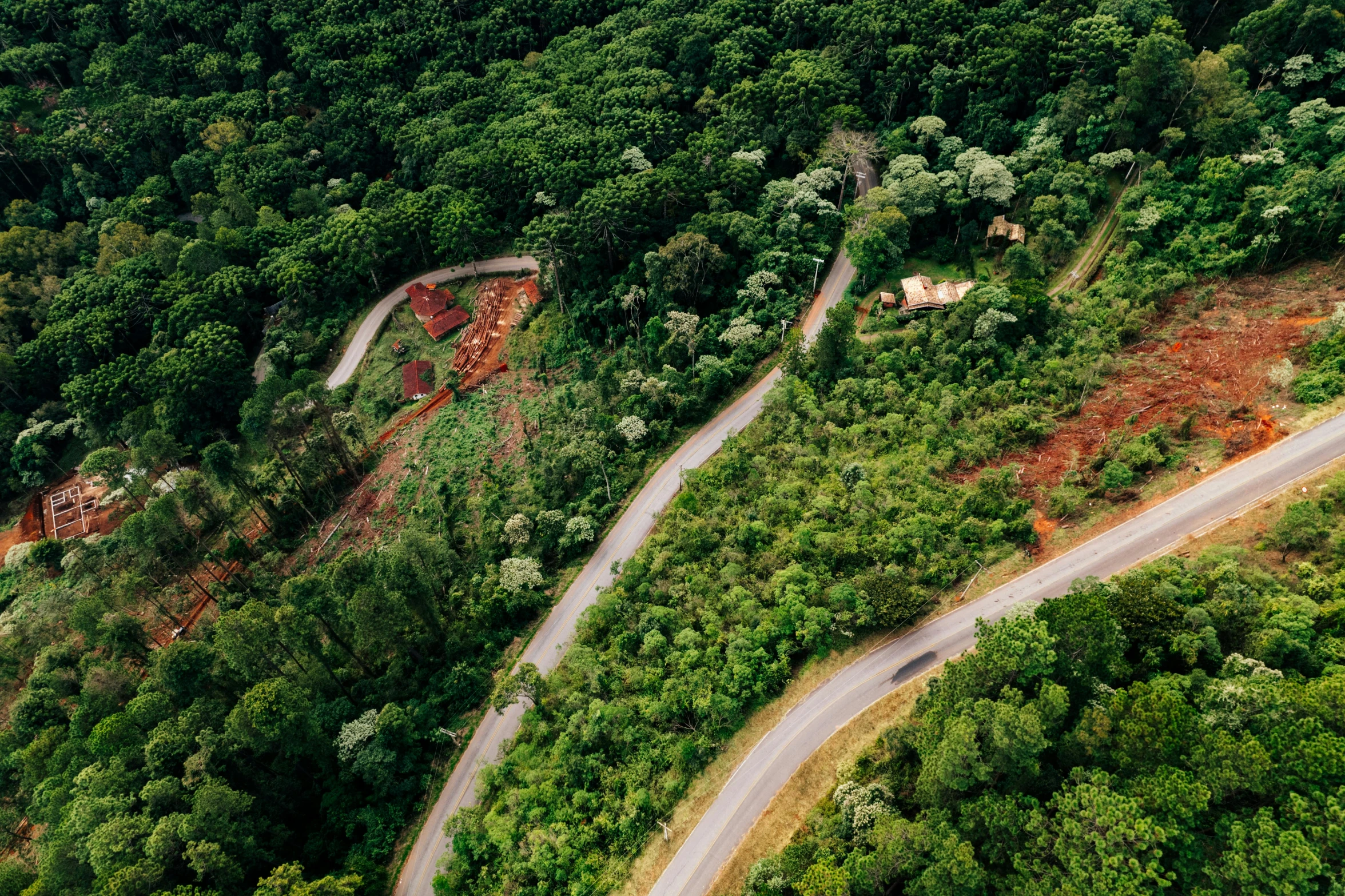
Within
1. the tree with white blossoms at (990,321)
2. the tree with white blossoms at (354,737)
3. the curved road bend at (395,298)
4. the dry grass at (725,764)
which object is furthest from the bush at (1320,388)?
the curved road bend at (395,298)

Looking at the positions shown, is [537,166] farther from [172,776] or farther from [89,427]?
[172,776]

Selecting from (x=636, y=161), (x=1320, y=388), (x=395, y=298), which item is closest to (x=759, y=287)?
(x=636, y=161)

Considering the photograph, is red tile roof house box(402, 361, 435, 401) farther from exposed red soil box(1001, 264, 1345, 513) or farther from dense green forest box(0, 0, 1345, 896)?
exposed red soil box(1001, 264, 1345, 513)

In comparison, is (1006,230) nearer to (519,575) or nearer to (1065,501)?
(1065,501)

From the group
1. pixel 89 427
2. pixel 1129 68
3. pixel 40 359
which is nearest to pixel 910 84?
pixel 1129 68

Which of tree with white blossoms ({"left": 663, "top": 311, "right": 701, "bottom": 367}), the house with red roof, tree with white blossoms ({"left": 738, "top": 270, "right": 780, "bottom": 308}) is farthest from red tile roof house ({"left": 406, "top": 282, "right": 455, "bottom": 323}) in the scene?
tree with white blossoms ({"left": 738, "top": 270, "right": 780, "bottom": 308})

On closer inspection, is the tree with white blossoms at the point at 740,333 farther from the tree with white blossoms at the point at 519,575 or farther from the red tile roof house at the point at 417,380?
the red tile roof house at the point at 417,380

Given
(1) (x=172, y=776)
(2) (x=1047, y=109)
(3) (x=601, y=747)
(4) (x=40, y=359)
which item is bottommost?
(3) (x=601, y=747)
